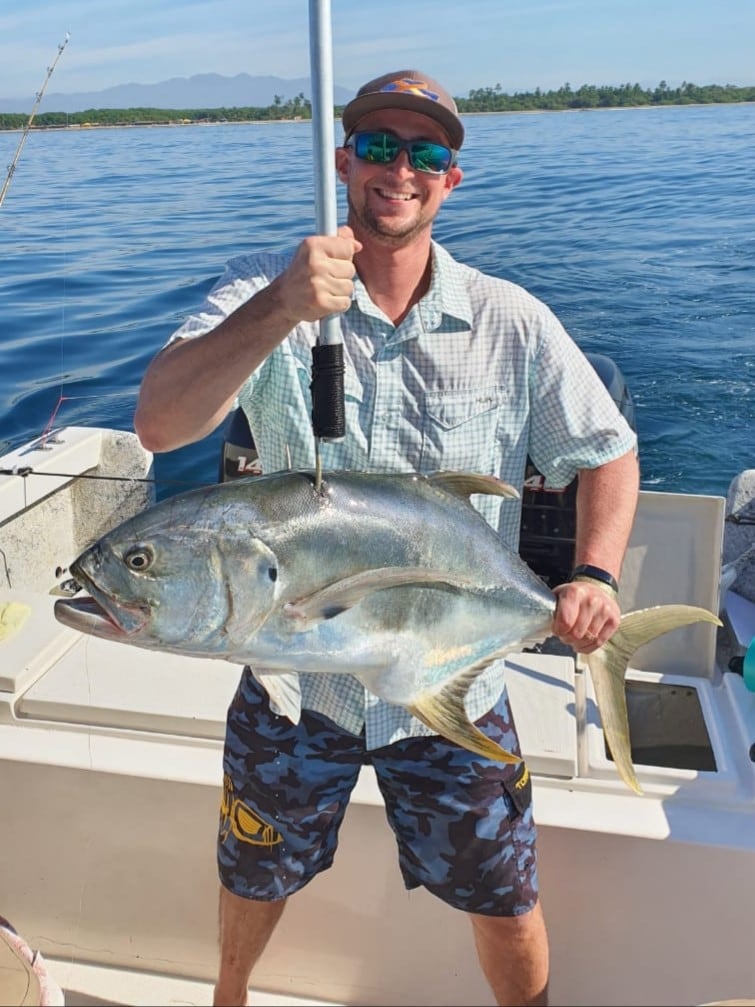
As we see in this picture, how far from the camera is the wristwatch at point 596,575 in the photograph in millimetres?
1972

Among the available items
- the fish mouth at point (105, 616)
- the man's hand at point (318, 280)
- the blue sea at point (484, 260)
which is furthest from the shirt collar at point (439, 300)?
the blue sea at point (484, 260)

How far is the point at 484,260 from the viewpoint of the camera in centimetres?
1192

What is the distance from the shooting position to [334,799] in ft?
7.06

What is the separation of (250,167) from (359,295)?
20.9 m

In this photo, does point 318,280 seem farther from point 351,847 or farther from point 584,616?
point 351,847

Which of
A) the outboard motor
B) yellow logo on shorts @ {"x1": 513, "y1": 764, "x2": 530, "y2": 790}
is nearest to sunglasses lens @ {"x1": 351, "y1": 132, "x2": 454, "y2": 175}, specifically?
yellow logo on shorts @ {"x1": 513, "y1": 764, "x2": 530, "y2": 790}

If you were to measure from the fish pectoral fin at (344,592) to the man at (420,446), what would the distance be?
0.40m

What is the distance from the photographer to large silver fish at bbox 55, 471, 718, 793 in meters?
1.48

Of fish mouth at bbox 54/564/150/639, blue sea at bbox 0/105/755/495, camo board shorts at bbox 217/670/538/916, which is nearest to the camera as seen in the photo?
fish mouth at bbox 54/564/150/639

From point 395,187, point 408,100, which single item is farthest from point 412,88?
point 395,187

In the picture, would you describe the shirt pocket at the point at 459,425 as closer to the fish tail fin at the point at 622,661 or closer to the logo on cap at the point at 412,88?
the fish tail fin at the point at 622,661

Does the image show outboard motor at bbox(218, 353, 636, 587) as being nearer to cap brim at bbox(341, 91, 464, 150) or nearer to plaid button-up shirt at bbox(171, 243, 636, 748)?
plaid button-up shirt at bbox(171, 243, 636, 748)

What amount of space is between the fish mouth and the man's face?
95 centimetres

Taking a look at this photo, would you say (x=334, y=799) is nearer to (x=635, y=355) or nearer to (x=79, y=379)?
(x=79, y=379)
